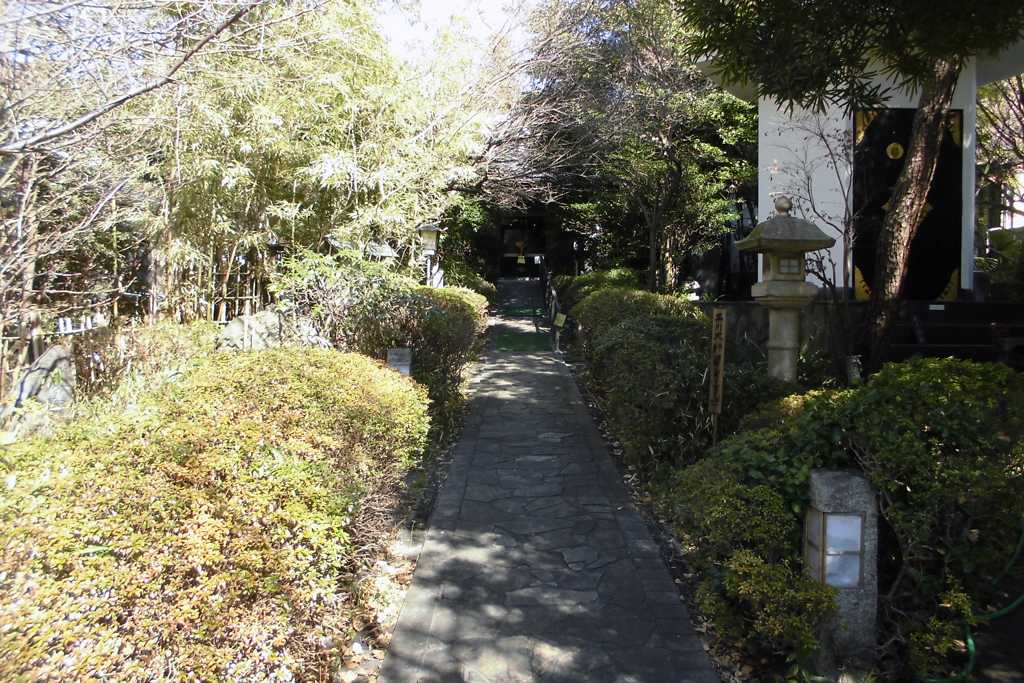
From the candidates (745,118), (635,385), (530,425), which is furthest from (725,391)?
(745,118)

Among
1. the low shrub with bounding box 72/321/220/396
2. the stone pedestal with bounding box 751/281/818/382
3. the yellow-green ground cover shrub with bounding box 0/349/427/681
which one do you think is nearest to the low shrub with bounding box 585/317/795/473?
the stone pedestal with bounding box 751/281/818/382

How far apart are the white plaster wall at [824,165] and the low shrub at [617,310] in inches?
102

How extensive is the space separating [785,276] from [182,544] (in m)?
5.86

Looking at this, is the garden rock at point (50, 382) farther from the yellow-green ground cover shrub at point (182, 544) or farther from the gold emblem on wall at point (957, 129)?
the gold emblem on wall at point (957, 129)

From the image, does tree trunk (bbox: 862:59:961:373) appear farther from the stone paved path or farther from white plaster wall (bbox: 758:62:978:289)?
white plaster wall (bbox: 758:62:978:289)

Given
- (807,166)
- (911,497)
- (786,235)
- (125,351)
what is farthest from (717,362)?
(807,166)

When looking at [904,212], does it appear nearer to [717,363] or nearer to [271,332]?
[717,363]

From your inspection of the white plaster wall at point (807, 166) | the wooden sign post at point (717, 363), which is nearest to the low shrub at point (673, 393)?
the wooden sign post at point (717, 363)

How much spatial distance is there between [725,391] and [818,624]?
2583 mm

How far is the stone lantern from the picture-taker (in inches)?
251

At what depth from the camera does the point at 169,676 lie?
201 centimetres

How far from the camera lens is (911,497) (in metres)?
2.92

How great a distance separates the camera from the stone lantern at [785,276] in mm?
6387

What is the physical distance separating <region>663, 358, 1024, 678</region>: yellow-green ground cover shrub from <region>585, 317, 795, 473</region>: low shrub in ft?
5.72
